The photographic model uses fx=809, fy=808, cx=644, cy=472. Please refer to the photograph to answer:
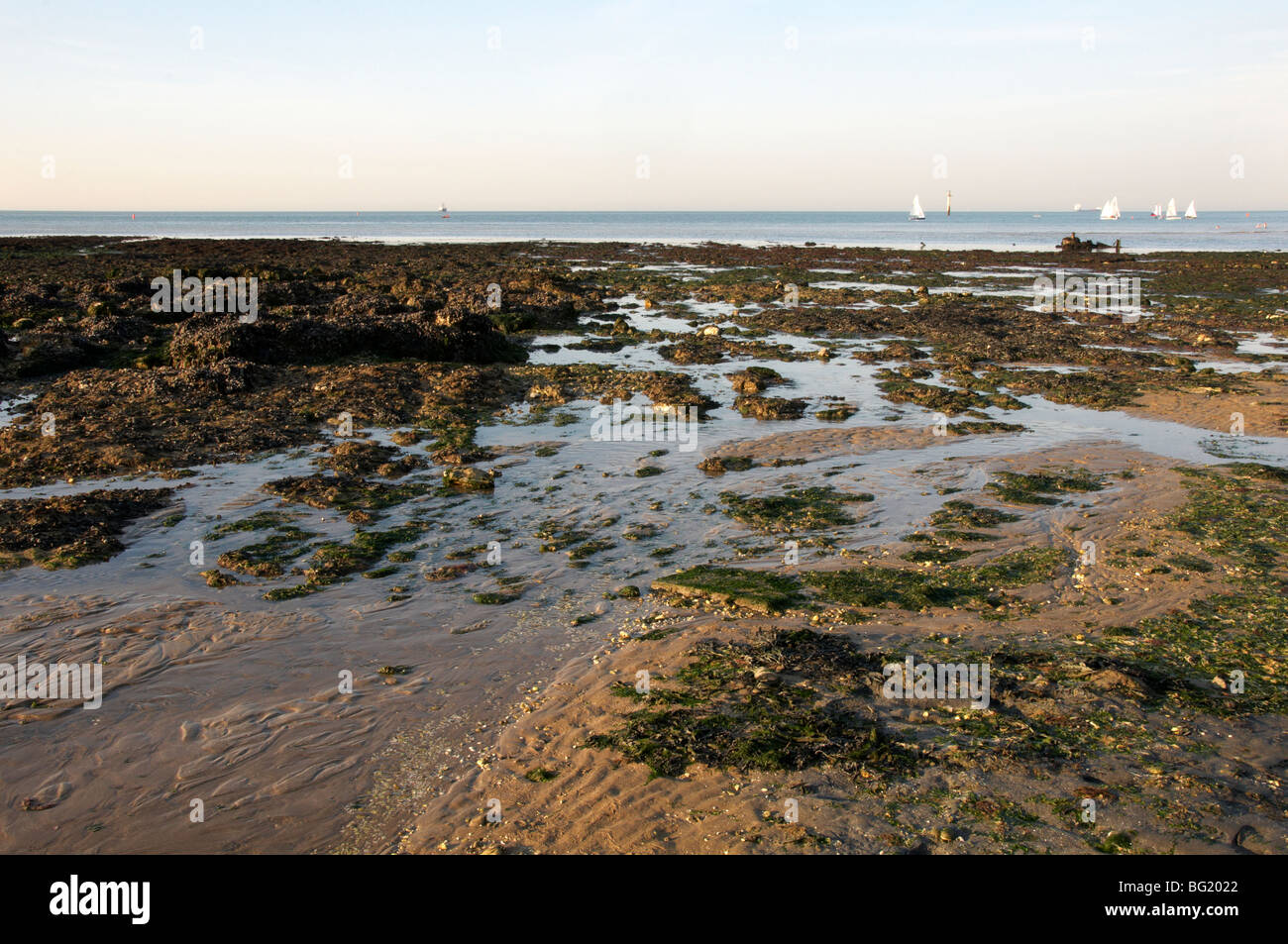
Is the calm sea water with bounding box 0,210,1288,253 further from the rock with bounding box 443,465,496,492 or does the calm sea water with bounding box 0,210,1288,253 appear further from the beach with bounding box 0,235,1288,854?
the rock with bounding box 443,465,496,492

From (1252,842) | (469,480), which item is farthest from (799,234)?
(1252,842)

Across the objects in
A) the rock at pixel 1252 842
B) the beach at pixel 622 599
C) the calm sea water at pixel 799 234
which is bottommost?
the rock at pixel 1252 842

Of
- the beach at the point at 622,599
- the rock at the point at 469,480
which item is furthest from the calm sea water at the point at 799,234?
the rock at the point at 469,480

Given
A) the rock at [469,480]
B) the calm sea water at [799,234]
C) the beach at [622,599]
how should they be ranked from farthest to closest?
1. the calm sea water at [799,234]
2. the rock at [469,480]
3. the beach at [622,599]

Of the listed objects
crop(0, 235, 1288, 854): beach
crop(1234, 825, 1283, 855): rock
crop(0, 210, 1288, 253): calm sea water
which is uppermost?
crop(0, 210, 1288, 253): calm sea water

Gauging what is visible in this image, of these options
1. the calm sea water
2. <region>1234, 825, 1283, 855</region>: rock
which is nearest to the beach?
<region>1234, 825, 1283, 855</region>: rock

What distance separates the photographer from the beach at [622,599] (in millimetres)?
4828

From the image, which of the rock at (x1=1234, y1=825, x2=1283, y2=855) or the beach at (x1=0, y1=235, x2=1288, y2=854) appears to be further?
the beach at (x1=0, y1=235, x2=1288, y2=854)

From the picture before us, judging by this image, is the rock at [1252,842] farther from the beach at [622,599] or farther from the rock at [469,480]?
the rock at [469,480]

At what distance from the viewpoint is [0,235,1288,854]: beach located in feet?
15.8

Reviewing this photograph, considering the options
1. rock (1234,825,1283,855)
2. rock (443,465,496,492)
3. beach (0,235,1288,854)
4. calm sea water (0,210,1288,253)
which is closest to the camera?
rock (1234,825,1283,855)

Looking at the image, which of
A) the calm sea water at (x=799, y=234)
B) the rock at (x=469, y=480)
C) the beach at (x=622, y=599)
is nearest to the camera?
the beach at (x=622, y=599)

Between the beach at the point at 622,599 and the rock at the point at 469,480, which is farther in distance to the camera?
the rock at the point at 469,480

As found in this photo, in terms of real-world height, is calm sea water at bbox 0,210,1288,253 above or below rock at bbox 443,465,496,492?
above
